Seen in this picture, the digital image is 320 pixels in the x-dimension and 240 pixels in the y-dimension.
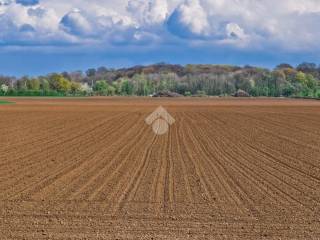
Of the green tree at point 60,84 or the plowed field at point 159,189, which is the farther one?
the green tree at point 60,84

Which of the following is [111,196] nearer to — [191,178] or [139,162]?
[191,178]

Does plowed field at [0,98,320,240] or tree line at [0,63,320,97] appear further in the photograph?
tree line at [0,63,320,97]

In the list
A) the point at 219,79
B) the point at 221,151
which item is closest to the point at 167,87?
the point at 219,79

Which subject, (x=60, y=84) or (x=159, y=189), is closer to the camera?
(x=159, y=189)

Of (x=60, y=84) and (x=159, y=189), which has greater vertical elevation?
(x=159, y=189)

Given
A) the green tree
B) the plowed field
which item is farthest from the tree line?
the plowed field

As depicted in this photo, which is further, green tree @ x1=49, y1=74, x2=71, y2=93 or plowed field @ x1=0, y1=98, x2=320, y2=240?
green tree @ x1=49, y1=74, x2=71, y2=93

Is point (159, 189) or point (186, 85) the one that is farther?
point (186, 85)

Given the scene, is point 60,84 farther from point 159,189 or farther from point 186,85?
point 159,189

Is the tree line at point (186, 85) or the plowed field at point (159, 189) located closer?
the plowed field at point (159, 189)

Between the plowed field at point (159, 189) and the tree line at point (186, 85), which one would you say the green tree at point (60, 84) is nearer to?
the tree line at point (186, 85)

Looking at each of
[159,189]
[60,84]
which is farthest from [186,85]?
[159,189]

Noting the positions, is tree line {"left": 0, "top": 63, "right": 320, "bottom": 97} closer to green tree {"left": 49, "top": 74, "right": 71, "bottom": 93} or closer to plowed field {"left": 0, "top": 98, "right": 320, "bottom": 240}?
green tree {"left": 49, "top": 74, "right": 71, "bottom": 93}

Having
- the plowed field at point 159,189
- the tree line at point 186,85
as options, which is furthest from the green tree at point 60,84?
the plowed field at point 159,189
